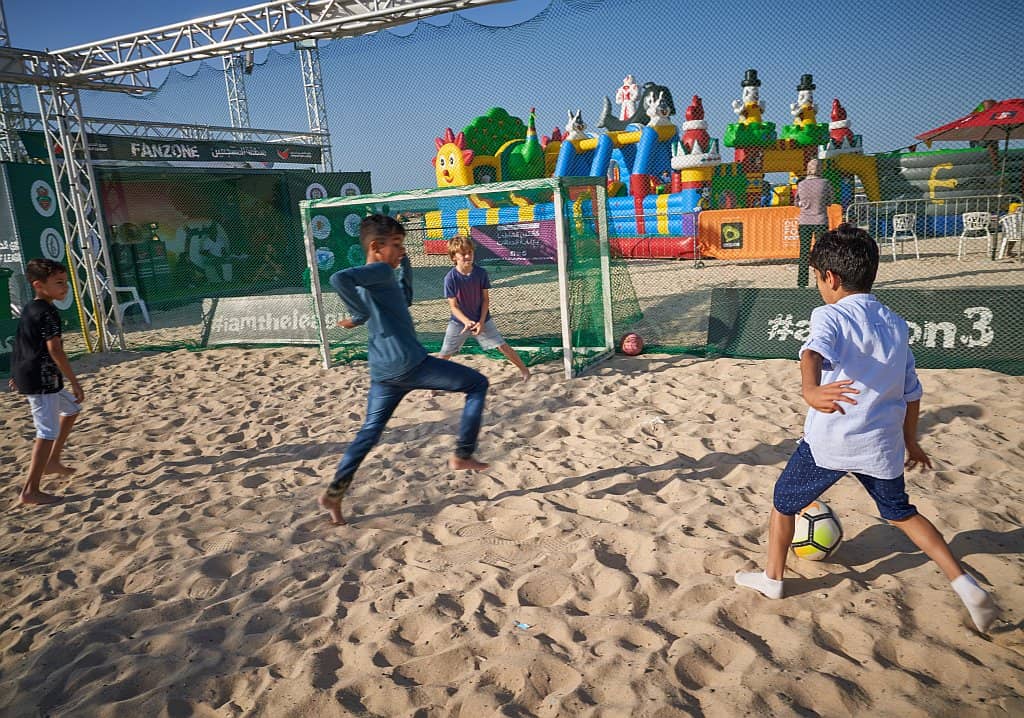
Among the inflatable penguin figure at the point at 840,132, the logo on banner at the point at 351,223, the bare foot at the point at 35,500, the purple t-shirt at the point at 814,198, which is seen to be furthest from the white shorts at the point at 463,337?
the inflatable penguin figure at the point at 840,132

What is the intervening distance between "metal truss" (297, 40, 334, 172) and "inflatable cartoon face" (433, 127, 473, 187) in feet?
10.1

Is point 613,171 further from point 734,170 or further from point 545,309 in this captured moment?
point 545,309

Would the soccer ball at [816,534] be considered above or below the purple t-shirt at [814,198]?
below

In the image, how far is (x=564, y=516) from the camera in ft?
12.1

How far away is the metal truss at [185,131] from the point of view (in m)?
13.0

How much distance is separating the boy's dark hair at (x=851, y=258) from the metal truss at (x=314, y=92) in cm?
878

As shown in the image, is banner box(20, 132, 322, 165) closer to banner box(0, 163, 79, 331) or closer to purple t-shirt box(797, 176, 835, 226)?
banner box(0, 163, 79, 331)

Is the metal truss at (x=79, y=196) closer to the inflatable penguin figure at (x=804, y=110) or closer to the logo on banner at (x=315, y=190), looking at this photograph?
the logo on banner at (x=315, y=190)

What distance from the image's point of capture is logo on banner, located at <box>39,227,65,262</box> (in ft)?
42.1

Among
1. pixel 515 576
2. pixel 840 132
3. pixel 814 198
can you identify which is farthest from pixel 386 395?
pixel 840 132

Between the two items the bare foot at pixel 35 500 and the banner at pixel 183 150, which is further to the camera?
the banner at pixel 183 150

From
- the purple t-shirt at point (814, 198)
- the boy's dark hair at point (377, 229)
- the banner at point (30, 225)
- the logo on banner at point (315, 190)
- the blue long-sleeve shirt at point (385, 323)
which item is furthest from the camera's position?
the logo on banner at point (315, 190)

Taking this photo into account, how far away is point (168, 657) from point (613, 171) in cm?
1722

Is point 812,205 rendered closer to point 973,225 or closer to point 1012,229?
point 1012,229
